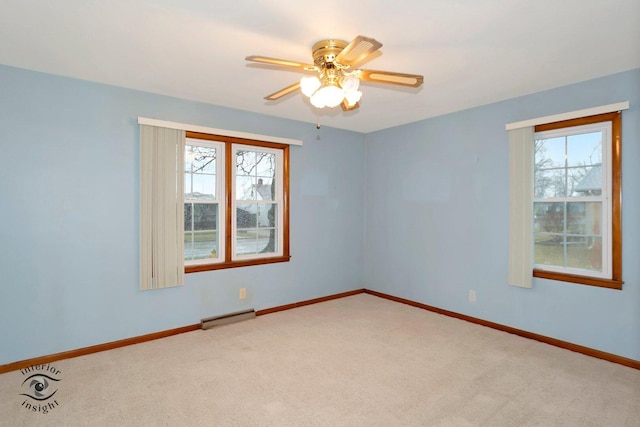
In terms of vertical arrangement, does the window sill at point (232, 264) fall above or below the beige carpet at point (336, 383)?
above

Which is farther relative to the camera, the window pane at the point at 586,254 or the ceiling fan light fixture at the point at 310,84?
the window pane at the point at 586,254

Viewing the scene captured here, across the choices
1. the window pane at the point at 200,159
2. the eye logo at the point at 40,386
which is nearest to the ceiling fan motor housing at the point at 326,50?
the window pane at the point at 200,159

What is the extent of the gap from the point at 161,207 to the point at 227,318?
4.62 ft

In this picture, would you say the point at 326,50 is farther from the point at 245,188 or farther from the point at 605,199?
the point at 605,199

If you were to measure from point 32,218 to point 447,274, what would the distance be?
4.22 m

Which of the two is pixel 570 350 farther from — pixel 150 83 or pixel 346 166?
pixel 150 83

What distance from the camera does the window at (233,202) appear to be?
3725mm

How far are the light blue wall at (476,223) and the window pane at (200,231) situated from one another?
2.37 meters

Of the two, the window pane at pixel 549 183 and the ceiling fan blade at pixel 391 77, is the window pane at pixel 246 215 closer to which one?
the ceiling fan blade at pixel 391 77

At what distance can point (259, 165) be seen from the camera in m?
4.23

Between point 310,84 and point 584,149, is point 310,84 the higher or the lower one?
the higher one

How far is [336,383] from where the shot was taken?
8.40 feet

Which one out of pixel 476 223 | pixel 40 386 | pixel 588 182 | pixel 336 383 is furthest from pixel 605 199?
pixel 40 386

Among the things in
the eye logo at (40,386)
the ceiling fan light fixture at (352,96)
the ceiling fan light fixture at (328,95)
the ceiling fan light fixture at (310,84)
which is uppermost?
the ceiling fan light fixture at (310,84)
